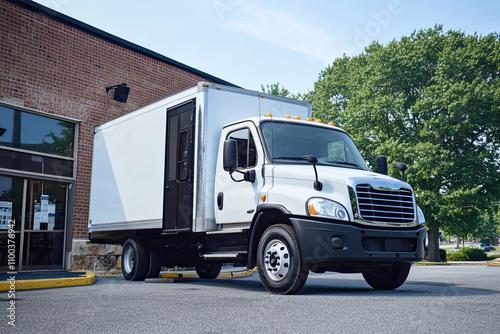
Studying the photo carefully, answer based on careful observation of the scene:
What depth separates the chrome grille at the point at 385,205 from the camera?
25.1 ft

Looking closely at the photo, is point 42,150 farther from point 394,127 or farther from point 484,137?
point 484,137

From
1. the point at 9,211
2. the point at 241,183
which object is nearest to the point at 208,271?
the point at 241,183

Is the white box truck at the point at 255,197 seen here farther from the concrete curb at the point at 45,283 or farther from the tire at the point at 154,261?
the concrete curb at the point at 45,283

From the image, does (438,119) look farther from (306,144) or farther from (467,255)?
(306,144)

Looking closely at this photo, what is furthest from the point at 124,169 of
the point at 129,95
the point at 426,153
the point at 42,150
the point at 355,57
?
the point at 355,57

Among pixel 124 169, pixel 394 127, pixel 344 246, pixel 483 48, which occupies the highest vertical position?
pixel 483 48

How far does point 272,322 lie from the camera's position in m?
5.12

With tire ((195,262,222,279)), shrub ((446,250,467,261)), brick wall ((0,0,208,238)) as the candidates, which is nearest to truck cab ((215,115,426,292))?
tire ((195,262,222,279))

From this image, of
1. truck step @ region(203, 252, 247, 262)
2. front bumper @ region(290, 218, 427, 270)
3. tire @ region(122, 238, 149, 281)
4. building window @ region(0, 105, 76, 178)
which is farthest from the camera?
building window @ region(0, 105, 76, 178)

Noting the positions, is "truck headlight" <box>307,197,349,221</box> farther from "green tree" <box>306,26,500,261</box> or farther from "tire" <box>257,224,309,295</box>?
"green tree" <box>306,26,500,261</box>

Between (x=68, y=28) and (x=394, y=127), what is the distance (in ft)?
71.7

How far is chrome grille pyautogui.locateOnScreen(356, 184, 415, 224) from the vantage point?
7660 millimetres

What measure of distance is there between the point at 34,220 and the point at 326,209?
991 centimetres

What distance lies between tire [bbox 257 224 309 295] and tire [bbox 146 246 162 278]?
409cm
